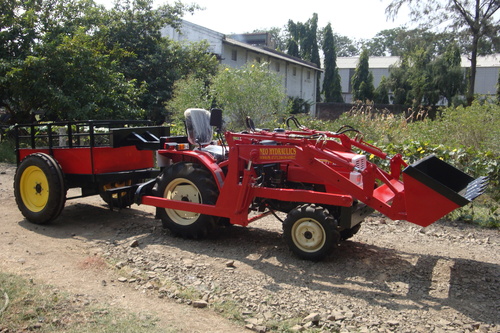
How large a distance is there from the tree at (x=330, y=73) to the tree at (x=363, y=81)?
3.01 m

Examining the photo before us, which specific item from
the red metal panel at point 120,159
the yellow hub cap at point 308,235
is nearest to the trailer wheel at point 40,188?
the red metal panel at point 120,159

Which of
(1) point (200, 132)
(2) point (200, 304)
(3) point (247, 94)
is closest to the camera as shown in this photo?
(2) point (200, 304)

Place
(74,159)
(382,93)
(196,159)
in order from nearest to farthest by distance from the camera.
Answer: (196,159)
(74,159)
(382,93)

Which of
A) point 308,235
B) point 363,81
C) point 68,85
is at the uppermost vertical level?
point 363,81

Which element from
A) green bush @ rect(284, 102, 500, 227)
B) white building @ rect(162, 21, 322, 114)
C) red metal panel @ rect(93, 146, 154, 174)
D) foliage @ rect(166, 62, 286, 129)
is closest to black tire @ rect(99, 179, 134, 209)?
red metal panel @ rect(93, 146, 154, 174)

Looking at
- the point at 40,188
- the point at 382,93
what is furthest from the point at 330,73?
the point at 40,188

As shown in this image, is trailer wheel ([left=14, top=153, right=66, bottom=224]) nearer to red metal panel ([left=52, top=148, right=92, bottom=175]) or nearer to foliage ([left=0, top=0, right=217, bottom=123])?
red metal panel ([left=52, top=148, right=92, bottom=175])

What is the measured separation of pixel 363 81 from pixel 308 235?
40.9 m

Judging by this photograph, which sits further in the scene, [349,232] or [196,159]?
[196,159]

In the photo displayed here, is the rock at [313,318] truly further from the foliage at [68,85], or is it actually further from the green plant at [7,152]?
the green plant at [7,152]

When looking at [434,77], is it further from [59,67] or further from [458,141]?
[59,67]

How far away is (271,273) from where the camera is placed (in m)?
5.06

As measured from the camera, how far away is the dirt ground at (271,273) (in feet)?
13.3

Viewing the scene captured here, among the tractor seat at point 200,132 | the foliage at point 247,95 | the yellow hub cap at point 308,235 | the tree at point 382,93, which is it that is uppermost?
the tree at point 382,93
